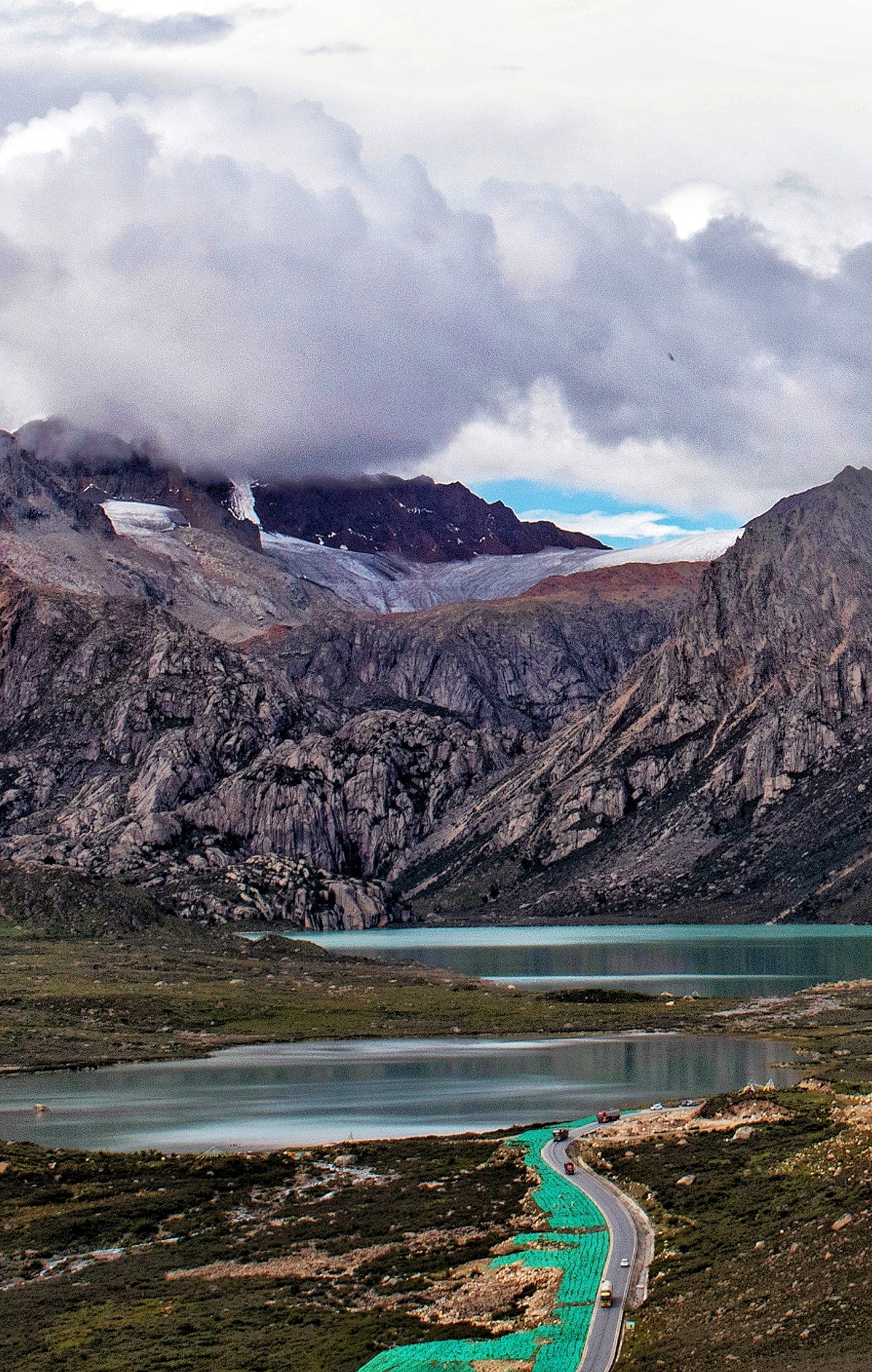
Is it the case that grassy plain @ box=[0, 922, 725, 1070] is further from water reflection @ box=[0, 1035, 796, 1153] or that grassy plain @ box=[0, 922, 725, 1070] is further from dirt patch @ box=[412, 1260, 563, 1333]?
dirt patch @ box=[412, 1260, 563, 1333]

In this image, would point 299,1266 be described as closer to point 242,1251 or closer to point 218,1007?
point 242,1251

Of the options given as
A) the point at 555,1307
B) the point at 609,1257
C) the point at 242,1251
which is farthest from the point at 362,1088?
the point at 555,1307

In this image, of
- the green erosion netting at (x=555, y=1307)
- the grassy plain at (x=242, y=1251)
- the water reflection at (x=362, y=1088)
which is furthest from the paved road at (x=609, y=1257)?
the water reflection at (x=362, y=1088)

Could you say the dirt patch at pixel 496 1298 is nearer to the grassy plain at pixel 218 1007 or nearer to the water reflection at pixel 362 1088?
the water reflection at pixel 362 1088

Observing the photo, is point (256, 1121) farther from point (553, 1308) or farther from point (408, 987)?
point (408, 987)

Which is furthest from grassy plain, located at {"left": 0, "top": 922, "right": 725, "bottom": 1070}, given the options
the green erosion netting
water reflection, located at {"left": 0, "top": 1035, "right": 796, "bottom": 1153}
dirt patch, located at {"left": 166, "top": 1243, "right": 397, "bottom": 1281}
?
the green erosion netting
